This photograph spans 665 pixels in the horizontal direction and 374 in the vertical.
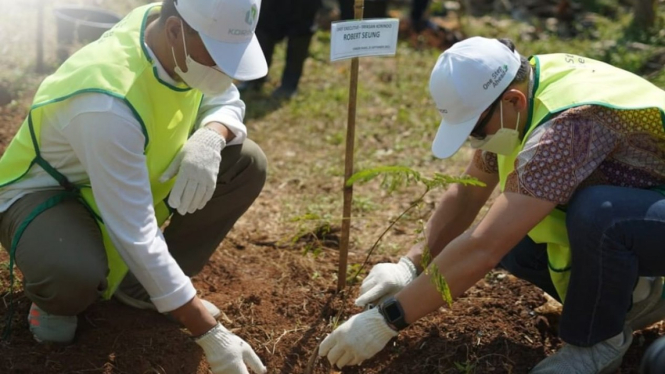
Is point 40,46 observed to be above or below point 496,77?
below

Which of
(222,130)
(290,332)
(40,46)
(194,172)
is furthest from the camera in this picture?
(40,46)

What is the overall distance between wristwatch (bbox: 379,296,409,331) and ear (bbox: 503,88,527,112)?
0.67 m

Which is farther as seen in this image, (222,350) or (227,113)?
(227,113)

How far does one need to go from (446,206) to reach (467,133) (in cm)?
54

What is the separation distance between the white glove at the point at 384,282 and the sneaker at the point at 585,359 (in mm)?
520

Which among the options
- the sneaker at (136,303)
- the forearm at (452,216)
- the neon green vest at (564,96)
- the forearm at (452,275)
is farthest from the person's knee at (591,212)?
the sneaker at (136,303)

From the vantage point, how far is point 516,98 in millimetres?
2412

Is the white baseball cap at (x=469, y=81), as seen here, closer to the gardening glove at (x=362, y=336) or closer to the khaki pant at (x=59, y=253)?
the gardening glove at (x=362, y=336)

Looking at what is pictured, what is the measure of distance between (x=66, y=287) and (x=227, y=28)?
2.99 feet

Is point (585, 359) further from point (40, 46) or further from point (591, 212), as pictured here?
point (40, 46)

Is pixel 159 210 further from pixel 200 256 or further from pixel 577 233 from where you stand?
pixel 577 233

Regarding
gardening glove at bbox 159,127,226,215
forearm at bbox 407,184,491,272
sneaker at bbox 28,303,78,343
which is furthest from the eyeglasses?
sneaker at bbox 28,303,78,343

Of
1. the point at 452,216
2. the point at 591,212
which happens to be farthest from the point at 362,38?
the point at 591,212

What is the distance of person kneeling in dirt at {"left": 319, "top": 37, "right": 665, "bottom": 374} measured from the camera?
231 cm
